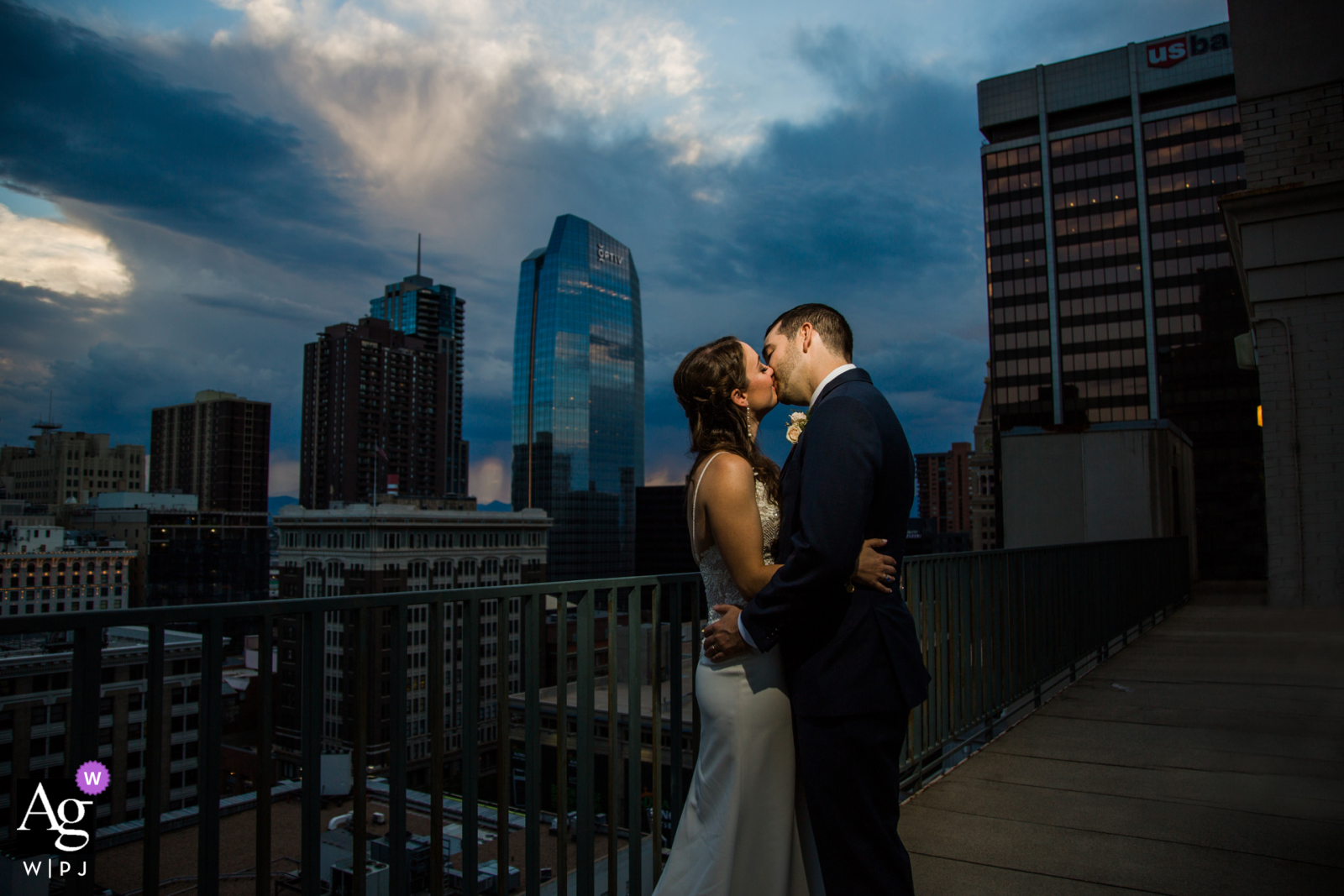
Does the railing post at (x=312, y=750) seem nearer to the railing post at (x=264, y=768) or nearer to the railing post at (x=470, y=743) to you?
the railing post at (x=264, y=768)

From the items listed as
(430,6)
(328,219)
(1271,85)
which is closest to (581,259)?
(430,6)

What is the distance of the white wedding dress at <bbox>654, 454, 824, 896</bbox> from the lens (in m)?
1.78

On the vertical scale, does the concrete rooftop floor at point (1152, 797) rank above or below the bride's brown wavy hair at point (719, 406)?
below

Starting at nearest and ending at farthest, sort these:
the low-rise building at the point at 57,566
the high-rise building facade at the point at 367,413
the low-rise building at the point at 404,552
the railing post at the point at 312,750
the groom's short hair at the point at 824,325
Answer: the railing post at the point at 312,750 → the groom's short hair at the point at 824,325 → the low-rise building at the point at 57,566 → the low-rise building at the point at 404,552 → the high-rise building facade at the point at 367,413

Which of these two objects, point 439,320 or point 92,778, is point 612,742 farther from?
point 439,320

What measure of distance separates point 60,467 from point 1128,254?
81.7 metres

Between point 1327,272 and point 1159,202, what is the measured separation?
7722 cm

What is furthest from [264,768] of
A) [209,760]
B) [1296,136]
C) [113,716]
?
[1296,136]

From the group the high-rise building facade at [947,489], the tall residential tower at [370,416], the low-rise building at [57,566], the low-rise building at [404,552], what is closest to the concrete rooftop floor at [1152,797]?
the low-rise building at [57,566]

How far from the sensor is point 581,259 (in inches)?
4003

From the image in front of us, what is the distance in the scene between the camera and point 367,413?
11944 cm

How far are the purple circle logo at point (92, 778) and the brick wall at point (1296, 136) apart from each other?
9.20 meters

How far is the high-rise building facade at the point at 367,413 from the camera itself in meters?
118

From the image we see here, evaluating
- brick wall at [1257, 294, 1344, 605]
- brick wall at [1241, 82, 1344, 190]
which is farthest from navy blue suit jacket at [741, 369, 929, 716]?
brick wall at [1257, 294, 1344, 605]
